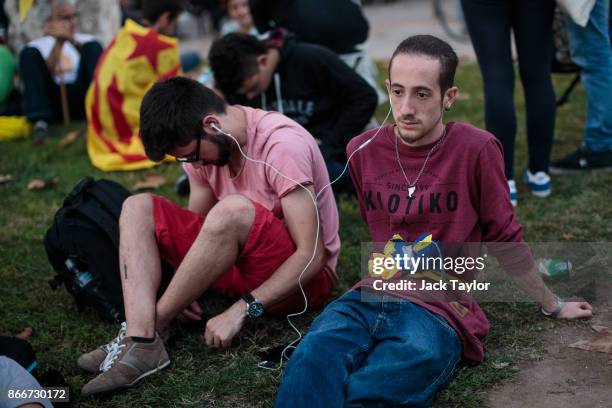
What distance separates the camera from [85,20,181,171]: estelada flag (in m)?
5.57

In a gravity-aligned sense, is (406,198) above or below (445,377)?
above

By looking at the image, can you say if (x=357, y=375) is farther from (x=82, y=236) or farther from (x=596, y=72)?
(x=596, y=72)

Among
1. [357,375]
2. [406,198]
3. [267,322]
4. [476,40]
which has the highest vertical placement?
[476,40]

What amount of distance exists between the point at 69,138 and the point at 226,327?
3656 millimetres

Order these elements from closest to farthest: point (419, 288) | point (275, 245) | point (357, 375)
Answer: point (357, 375) < point (419, 288) < point (275, 245)

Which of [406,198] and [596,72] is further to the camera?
[596,72]

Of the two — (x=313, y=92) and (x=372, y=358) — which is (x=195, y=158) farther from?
(x=313, y=92)

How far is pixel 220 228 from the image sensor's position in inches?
108

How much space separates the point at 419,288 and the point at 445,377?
11.2 inches

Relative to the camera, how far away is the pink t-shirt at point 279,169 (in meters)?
2.86

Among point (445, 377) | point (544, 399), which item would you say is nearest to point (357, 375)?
point (445, 377)

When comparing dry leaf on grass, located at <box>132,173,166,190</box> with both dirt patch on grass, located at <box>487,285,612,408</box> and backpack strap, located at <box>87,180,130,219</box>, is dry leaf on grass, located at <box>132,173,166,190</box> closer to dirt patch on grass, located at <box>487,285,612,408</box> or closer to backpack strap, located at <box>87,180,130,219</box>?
backpack strap, located at <box>87,180,130,219</box>

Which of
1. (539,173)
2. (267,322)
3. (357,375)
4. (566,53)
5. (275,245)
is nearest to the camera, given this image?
(357,375)

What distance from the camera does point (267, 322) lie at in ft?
10.2
